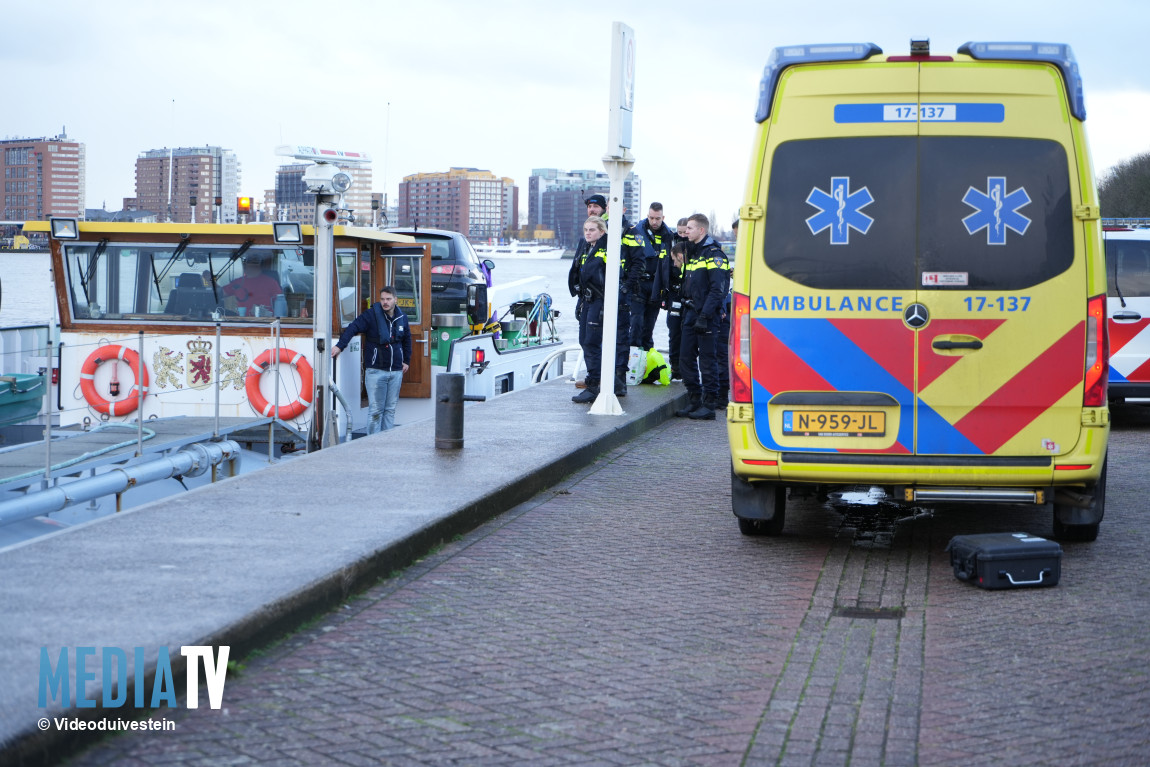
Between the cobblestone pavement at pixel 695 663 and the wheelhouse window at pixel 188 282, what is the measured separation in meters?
5.46

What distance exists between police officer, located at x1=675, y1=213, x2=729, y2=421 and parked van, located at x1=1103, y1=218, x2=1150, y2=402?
3.82 metres

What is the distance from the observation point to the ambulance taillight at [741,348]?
713 cm

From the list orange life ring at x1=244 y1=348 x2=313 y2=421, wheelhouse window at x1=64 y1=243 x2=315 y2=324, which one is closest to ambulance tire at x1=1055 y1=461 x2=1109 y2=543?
orange life ring at x1=244 y1=348 x2=313 y2=421

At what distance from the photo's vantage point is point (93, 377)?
12.1m

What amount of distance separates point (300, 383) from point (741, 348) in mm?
6455

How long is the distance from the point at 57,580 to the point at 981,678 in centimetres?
385

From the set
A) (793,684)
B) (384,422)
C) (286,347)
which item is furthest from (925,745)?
(384,422)

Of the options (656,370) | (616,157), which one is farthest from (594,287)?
(656,370)

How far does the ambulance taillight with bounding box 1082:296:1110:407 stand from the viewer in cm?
679

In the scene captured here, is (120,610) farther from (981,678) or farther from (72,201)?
(72,201)

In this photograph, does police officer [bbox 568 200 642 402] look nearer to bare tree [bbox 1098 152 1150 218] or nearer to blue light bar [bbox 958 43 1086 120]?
blue light bar [bbox 958 43 1086 120]

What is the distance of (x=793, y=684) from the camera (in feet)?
16.5

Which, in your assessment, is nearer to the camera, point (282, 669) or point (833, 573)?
point (282, 669)

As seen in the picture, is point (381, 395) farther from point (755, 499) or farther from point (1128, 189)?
point (1128, 189)
